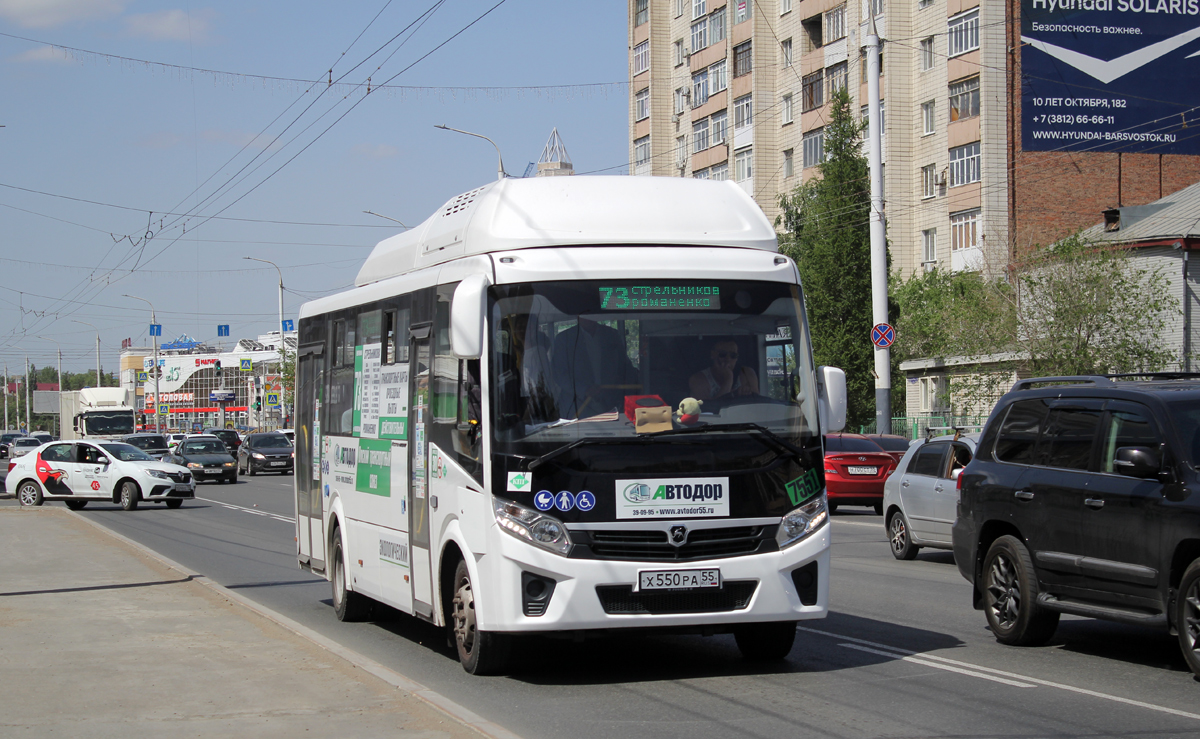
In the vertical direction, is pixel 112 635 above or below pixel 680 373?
below

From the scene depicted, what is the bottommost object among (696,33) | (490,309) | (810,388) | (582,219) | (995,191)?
(810,388)

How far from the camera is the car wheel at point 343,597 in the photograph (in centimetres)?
1177

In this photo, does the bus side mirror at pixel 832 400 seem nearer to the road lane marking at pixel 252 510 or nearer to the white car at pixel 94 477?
the road lane marking at pixel 252 510

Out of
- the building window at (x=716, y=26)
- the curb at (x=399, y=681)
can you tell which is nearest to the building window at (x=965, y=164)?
the building window at (x=716, y=26)

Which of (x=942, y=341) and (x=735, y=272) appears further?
(x=942, y=341)

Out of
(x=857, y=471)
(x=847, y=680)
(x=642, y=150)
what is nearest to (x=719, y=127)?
(x=642, y=150)

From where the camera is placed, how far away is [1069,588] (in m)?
9.16

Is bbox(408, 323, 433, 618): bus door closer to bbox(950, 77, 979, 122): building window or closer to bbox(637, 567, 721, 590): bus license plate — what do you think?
bbox(637, 567, 721, 590): bus license plate

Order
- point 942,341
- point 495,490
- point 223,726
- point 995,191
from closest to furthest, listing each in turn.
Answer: point 223,726, point 495,490, point 942,341, point 995,191

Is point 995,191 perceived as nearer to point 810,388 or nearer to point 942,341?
point 942,341

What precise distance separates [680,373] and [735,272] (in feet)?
2.76

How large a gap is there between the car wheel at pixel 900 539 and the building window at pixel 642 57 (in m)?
59.4

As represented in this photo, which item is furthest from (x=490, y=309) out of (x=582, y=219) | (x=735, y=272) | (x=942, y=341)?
(x=942, y=341)

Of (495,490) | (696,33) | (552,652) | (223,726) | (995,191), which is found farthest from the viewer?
(696,33)
